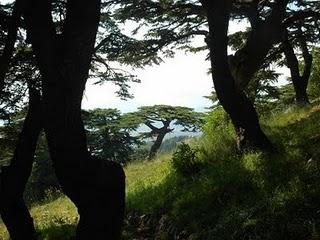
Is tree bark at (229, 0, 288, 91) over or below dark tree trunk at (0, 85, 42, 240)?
over

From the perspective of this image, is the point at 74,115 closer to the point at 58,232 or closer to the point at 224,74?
the point at 224,74

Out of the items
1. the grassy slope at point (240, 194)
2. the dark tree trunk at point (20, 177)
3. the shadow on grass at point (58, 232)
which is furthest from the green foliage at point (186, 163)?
the dark tree trunk at point (20, 177)

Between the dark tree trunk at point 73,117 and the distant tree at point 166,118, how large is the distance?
29.8m

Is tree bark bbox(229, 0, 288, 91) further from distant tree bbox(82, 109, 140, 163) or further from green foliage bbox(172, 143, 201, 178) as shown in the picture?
distant tree bbox(82, 109, 140, 163)

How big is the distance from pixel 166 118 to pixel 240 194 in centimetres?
2939

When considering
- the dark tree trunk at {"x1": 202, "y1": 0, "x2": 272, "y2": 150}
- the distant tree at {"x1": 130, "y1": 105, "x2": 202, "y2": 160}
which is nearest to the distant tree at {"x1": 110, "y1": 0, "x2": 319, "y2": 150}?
the dark tree trunk at {"x1": 202, "y1": 0, "x2": 272, "y2": 150}

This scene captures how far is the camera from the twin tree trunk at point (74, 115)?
6.81 m

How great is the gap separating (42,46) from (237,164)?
16.1ft

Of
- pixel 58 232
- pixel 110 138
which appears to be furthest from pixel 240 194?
pixel 110 138

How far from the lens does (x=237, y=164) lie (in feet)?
32.6

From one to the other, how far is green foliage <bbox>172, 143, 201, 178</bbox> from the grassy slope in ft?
0.45

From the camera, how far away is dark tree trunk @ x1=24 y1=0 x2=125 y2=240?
680cm

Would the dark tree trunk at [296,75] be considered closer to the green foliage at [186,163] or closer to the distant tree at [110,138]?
the green foliage at [186,163]

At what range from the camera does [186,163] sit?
38.7ft
